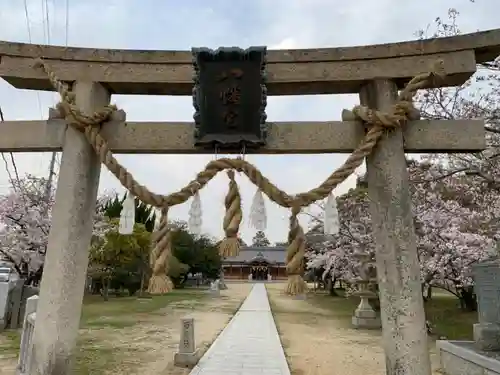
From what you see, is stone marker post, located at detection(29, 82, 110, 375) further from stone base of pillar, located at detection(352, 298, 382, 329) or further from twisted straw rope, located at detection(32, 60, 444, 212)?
stone base of pillar, located at detection(352, 298, 382, 329)

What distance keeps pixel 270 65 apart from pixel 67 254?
2.55 metres

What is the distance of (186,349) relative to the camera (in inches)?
332

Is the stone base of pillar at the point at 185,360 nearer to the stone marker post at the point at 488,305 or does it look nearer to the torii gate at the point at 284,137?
the torii gate at the point at 284,137

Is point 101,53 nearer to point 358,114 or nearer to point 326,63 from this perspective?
point 326,63

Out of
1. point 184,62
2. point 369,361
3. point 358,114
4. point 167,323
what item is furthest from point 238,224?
point 167,323

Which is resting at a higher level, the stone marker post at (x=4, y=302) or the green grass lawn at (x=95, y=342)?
the stone marker post at (x=4, y=302)

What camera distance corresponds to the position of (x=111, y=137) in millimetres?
3904

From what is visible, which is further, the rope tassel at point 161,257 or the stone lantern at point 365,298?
the stone lantern at point 365,298

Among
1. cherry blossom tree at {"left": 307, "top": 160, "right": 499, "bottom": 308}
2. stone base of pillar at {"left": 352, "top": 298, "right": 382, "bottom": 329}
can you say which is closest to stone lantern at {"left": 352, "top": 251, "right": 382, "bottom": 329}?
stone base of pillar at {"left": 352, "top": 298, "right": 382, "bottom": 329}

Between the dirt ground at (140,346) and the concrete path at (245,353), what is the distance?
0.38 meters

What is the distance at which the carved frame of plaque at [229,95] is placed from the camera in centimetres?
378

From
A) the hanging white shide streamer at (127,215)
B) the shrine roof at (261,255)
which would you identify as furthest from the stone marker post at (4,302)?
the shrine roof at (261,255)

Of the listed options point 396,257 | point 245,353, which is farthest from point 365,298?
point 396,257

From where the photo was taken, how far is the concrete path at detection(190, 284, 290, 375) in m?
7.84
